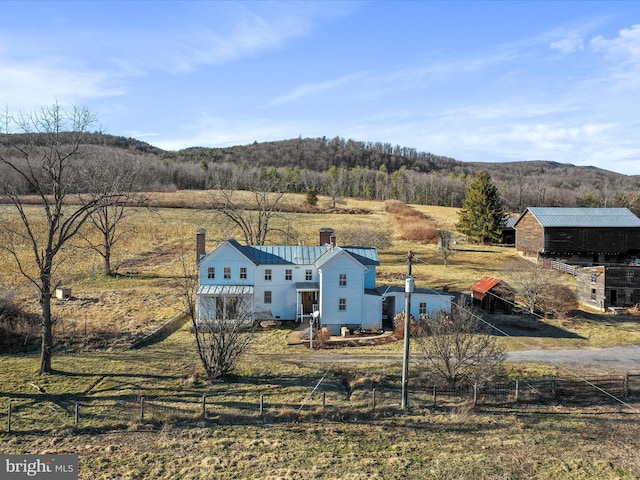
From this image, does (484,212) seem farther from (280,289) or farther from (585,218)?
(280,289)

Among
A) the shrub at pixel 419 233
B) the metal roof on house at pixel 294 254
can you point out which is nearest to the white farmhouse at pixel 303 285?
the metal roof on house at pixel 294 254

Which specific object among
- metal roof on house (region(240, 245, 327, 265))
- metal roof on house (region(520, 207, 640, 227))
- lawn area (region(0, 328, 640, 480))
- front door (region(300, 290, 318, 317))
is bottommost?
lawn area (region(0, 328, 640, 480))

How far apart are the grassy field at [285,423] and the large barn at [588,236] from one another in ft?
93.0

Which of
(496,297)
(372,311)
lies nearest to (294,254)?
(372,311)

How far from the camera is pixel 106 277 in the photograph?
4719 centimetres

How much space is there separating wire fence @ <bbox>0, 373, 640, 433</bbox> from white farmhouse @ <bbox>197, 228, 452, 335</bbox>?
11.0 meters

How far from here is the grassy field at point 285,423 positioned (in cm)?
1446

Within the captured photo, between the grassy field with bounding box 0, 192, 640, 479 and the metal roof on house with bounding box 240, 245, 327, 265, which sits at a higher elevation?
the metal roof on house with bounding box 240, 245, 327, 265

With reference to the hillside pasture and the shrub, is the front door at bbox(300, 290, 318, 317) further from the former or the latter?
the shrub

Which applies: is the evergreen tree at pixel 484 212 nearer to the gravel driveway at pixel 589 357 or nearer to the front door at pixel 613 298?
the front door at pixel 613 298

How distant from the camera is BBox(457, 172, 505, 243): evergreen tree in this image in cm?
7138

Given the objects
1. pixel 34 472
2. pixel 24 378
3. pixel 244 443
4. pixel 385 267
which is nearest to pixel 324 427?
pixel 244 443

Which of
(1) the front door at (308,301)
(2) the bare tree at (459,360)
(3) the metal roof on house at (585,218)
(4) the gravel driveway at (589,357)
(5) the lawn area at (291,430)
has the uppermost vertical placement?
(3) the metal roof on house at (585,218)

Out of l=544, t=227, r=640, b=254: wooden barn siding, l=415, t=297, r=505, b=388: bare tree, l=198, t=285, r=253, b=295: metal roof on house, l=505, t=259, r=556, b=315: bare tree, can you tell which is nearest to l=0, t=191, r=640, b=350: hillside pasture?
l=505, t=259, r=556, b=315: bare tree
